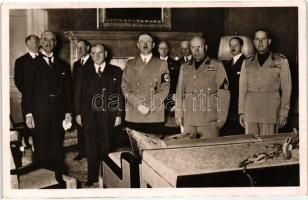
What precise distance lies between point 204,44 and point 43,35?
77 cm

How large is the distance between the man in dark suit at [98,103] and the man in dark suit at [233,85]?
0.53 m

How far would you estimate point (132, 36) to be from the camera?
6.59 ft

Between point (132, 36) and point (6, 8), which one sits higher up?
point (6, 8)

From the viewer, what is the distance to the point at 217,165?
1.88 meters

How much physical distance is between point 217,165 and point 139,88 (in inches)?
20.5

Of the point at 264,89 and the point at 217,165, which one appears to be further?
the point at 264,89

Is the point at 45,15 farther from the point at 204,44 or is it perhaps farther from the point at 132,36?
the point at 204,44

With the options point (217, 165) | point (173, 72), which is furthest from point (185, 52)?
point (217, 165)

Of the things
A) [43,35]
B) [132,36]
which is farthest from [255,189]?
[43,35]

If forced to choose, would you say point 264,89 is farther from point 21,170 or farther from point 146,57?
point 21,170

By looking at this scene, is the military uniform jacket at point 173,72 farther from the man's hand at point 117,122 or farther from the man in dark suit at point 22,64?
the man in dark suit at point 22,64

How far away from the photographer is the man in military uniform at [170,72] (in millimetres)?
2029

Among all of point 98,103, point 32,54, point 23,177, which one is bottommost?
point 23,177

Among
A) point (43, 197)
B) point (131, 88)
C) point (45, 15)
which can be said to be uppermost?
point (45, 15)
